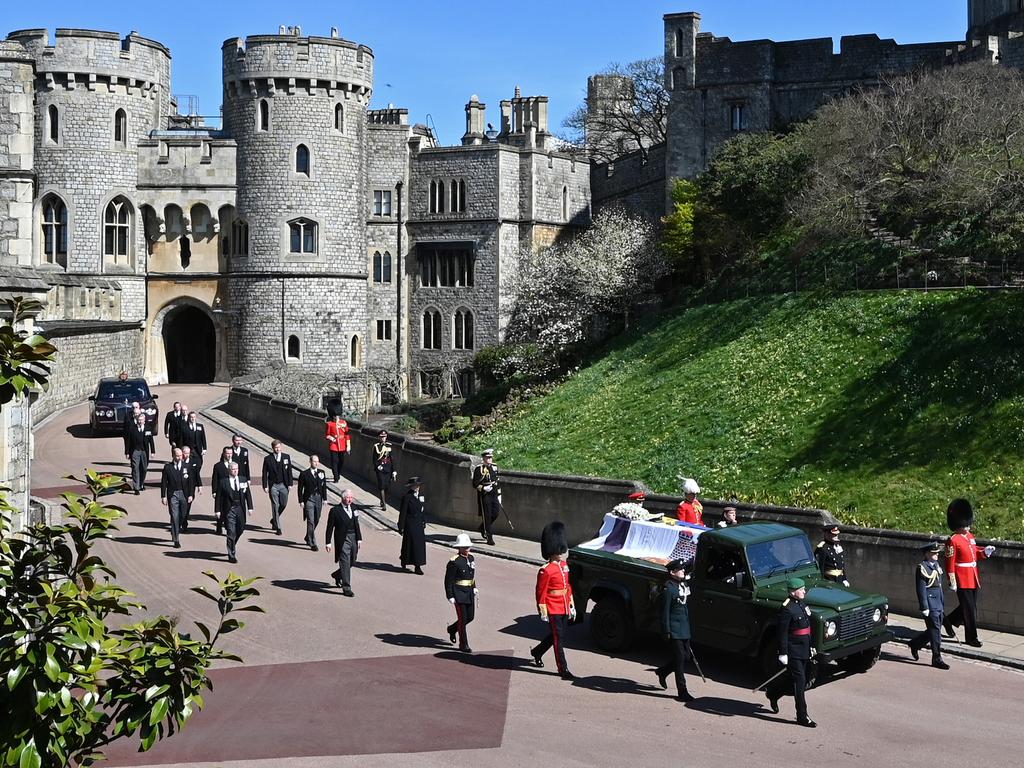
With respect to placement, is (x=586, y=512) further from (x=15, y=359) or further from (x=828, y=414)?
(x=15, y=359)

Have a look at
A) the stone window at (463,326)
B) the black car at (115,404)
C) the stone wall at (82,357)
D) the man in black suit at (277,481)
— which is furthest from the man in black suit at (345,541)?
the stone window at (463,326)

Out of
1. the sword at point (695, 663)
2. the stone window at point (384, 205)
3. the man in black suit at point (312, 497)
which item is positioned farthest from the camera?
the stone window at point (384, 205)

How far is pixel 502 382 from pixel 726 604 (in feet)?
147

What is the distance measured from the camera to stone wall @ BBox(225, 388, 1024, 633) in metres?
17.7

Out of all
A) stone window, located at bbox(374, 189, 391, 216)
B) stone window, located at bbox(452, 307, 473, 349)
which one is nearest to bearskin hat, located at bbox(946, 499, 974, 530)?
stone window, located at bbox(452, 307, 473, 349)

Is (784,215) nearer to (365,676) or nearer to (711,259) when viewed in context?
(711,259)

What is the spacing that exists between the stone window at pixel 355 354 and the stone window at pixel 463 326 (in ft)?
21.1

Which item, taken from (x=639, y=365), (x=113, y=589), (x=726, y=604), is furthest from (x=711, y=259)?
(x=113, y=589)

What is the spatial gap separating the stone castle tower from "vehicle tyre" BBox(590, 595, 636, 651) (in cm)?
4432

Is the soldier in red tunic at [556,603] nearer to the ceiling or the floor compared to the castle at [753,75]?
nearer to the floor

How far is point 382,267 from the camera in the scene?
6638cm

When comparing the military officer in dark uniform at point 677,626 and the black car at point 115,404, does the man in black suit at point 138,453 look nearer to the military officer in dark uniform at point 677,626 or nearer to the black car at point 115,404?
the black car at point 115,404

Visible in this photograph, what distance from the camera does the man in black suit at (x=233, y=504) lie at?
2150cm

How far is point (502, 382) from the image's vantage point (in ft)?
197
